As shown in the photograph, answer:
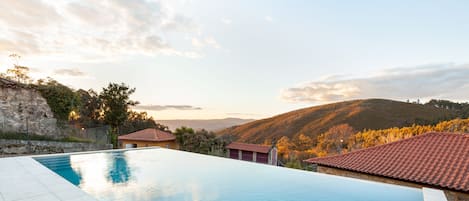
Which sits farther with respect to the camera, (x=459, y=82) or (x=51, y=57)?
(x=459, y=82)

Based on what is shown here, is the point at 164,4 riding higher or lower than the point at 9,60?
higher

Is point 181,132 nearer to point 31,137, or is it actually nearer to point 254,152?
point 254,152

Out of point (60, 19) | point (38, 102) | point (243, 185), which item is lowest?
point (243, 185)

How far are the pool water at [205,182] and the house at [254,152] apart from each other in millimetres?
9619

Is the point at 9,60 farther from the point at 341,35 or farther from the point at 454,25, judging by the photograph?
the point at 454,25

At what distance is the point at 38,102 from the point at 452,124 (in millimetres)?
25922

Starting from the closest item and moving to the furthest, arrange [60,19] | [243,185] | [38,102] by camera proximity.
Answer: [243,185], [60,19], [38,102]

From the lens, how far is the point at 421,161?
799 centimetres

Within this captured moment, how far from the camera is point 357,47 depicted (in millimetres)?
12625

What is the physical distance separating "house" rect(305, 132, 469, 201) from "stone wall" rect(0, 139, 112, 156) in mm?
12498

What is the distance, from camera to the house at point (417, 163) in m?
6.76

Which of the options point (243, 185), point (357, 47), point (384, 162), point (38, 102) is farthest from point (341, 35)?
point (38, 102)

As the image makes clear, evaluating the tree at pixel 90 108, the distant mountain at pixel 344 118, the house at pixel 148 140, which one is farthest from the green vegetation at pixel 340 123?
the tree at pixel 90 108

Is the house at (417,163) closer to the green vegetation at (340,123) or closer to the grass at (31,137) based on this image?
the green vegetation at (340,123)
